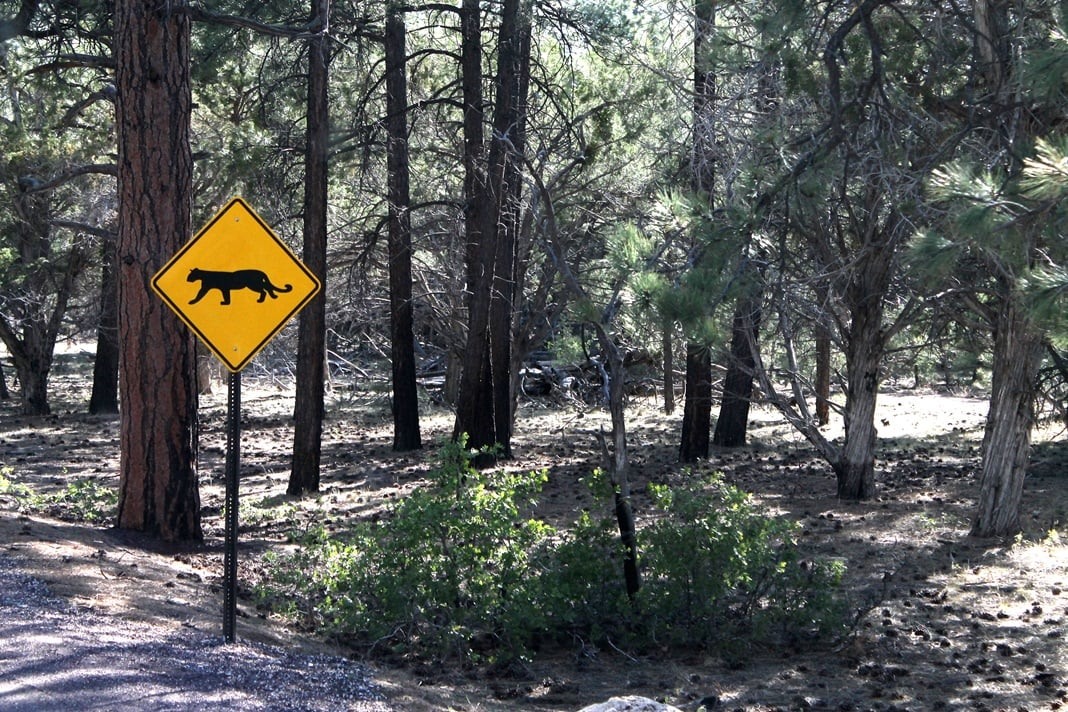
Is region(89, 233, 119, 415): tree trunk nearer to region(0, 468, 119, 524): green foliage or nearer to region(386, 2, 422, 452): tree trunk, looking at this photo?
region(386, 2, 422, 452): tree trunk

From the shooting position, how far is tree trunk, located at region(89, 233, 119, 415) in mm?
22984

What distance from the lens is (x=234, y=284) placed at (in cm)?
688

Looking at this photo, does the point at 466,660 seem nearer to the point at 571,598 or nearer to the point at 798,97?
the point at 571,598

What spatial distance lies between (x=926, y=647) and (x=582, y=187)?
10.8 metres

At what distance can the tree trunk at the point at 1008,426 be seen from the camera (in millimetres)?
11883

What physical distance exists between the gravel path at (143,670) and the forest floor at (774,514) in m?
0.39

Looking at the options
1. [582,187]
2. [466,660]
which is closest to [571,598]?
[466,660]

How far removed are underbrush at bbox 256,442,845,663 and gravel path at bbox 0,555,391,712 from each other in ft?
3.08

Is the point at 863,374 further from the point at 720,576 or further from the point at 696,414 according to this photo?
the point at 720,576

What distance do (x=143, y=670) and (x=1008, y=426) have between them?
30.7ft

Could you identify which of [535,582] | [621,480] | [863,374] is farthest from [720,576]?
[863,374]

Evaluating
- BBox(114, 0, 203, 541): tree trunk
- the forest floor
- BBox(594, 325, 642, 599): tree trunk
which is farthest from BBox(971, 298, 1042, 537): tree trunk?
BBox(114, 0, 203, 541): tree trunk

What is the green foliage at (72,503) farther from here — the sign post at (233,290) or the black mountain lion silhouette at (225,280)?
the black mountain lion silhouette at (225,280)

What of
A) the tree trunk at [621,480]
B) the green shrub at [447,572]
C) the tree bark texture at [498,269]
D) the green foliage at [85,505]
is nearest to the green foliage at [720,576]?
the tree trunk at [621,480]
